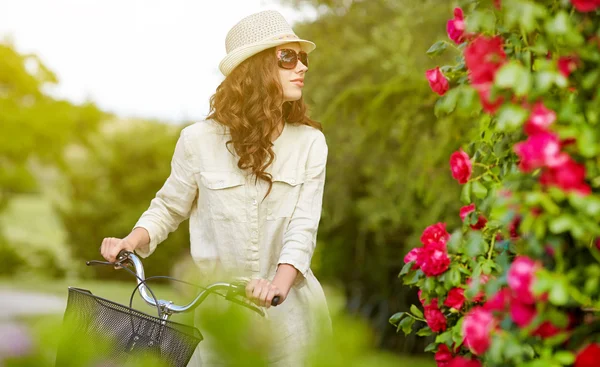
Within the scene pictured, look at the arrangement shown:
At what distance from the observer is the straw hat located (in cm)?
289

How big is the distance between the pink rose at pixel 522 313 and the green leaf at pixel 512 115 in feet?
1.07

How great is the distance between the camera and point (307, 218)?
273 cm

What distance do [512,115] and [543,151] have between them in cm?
10

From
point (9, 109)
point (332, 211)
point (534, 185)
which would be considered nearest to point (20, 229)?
point (9, 109)

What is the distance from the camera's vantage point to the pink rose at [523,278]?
139cm

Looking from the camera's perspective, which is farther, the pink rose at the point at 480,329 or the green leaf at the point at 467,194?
the green leaf at the point at 467,194

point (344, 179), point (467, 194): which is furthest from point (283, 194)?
point (344, 179)

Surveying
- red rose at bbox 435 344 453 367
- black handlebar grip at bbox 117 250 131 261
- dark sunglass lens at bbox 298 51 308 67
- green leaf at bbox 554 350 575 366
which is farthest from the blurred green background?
dark sunglass lens at bbox 298 51 308 67

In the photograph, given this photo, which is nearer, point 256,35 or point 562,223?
point 562,223

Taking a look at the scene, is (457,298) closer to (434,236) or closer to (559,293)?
(434,236)

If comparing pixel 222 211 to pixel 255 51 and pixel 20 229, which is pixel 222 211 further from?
pixel 20 229

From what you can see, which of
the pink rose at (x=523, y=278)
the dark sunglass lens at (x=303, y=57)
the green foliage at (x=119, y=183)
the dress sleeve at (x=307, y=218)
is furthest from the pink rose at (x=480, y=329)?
the green foliage at (x=119, y=183)

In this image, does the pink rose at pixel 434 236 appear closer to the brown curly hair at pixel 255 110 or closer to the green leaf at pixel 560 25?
the brown curly hair at pixel 255 110

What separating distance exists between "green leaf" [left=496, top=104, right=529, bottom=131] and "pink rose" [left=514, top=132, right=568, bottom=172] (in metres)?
0.05
